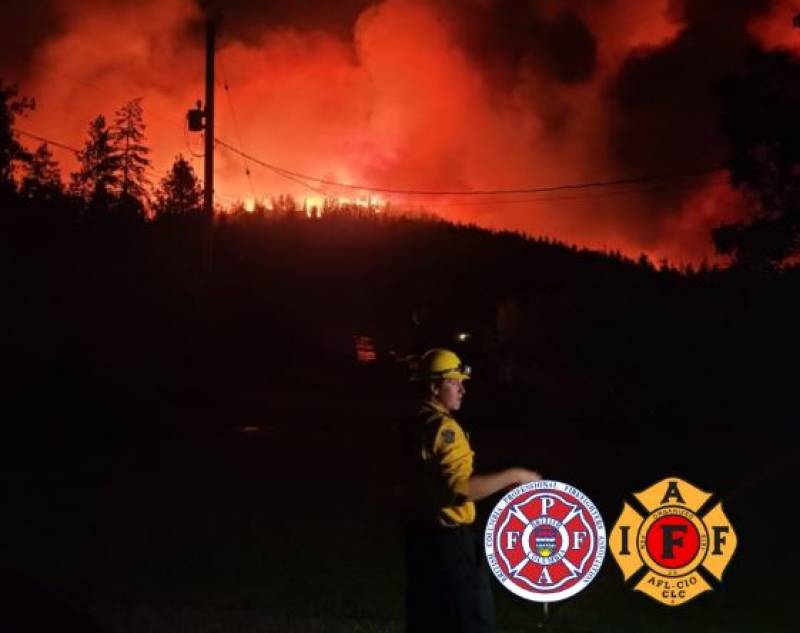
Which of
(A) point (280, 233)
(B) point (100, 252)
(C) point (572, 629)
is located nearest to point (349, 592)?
(C) point (572, 629)

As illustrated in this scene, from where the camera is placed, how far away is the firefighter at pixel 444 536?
13.8 feet

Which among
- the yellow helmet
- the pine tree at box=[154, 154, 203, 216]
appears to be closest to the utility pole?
the yellow helmet

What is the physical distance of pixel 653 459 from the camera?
54.4 feet

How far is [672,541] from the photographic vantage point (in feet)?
19.2

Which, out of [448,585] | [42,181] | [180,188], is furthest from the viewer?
[180,188]

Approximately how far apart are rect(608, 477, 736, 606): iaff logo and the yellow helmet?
191cm

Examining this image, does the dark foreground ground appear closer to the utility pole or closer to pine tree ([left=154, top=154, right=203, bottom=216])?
the utility pole

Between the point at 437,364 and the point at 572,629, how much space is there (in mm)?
2680

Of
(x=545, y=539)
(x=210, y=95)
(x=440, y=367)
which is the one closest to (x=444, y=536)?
(x=440, y=367)

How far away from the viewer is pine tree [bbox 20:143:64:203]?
35.5m

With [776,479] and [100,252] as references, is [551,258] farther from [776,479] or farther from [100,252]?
A: [776,479]

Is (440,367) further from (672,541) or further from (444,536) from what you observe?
(672,541)

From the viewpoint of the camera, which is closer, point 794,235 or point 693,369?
A: point 693,369

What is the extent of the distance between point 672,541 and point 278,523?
4953 millimetres
